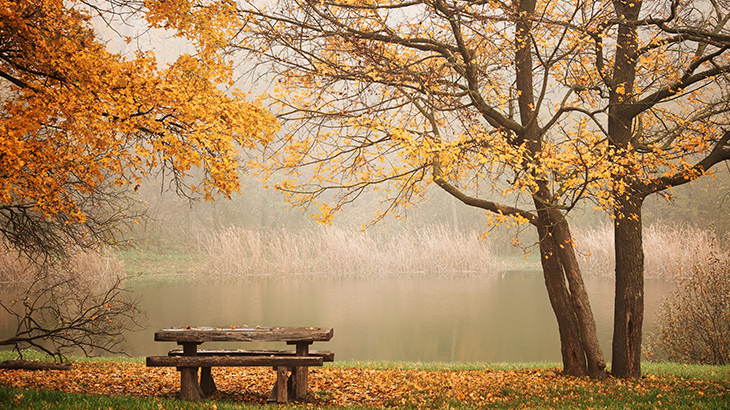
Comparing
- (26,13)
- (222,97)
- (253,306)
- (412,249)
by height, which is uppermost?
(26,13)

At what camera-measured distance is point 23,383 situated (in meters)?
5.08

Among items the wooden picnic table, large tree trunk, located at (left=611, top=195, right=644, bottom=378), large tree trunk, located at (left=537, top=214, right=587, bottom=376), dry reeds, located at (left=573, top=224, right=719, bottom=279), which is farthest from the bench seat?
dry reeds, located at (left=573, top=224, right=719, bottom=279)

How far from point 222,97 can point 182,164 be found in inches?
28.3

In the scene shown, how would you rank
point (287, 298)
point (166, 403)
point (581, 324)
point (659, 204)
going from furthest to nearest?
point (659, 204), point (287, 298), point (581, 324), point (166, 403)

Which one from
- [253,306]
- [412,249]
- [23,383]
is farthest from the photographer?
[412,249]

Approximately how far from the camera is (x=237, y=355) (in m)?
4.71

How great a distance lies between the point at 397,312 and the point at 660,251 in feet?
25.0

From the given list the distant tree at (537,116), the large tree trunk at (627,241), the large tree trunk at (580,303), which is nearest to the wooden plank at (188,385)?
the distant tree at (537,116)

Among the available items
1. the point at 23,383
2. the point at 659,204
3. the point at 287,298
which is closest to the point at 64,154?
the point at 23,383

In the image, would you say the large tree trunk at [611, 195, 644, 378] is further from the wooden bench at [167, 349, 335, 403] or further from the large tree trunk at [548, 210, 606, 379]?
the wooden bench at [167, 349, 335, 403]

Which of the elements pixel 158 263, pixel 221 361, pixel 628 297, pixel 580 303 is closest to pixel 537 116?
pixel 580 303

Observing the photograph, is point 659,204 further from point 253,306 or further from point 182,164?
point 182,164

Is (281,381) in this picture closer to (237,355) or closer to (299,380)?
(299,380)

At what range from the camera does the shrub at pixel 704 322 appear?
26.9ft
